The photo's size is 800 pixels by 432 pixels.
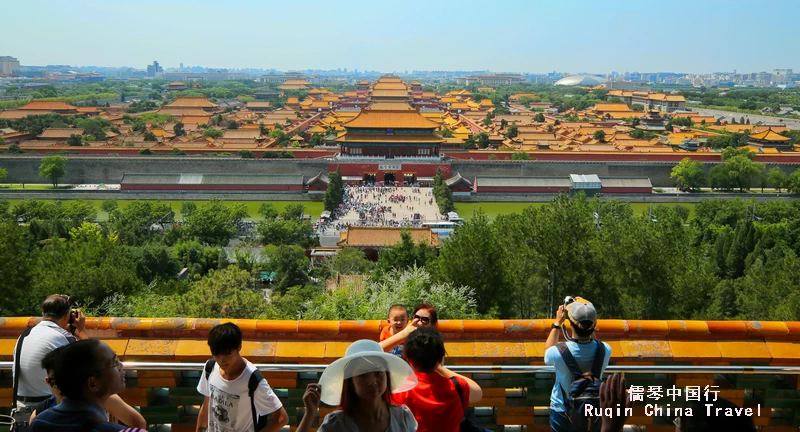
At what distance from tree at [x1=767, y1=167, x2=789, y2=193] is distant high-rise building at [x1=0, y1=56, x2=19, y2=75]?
476 feet

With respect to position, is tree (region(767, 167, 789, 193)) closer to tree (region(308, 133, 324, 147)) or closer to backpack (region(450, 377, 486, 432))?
tree (region(308, 133, 324, 147))

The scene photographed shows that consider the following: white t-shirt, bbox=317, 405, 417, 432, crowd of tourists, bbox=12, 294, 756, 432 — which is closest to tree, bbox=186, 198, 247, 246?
crowd of tourists, bbox=12, 294, 756, 432

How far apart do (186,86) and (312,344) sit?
9888cm

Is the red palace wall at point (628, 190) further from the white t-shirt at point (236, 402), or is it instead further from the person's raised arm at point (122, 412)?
the person's raised arm at point (122, 412)

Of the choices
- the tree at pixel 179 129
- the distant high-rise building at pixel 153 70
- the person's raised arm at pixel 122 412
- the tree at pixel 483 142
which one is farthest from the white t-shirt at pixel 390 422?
the distant high-rise building at pixel 153 70

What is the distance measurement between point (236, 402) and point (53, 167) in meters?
27.4

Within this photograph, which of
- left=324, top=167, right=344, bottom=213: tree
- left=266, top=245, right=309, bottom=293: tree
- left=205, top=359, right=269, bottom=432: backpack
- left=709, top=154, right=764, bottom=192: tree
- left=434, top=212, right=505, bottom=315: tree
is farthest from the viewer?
left=709, top=154, right=764, bottom=192: tree

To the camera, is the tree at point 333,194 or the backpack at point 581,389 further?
the tree at point 333,194

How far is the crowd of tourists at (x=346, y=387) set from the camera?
205 cm

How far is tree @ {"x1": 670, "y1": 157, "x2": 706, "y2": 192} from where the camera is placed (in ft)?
88.6

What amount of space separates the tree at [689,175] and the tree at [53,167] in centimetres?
2425

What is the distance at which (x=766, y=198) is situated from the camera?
25797 mm

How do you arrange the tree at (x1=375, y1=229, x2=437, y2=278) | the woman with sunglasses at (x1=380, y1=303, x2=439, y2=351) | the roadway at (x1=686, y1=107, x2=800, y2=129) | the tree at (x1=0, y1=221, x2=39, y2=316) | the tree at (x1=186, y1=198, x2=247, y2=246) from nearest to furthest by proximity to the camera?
the woman with sunglasses at (x1=380, y1=303, x2=439, y2=351)
the tree at (x1=0, y1=221, x2=39, y2=316)
the tree at (x1=375, y1=229, x2=437, y2=278)
the tree at (x1=186, y1=198, x2=247, y2=246)
the roadway at (x1=686, y1=107, x2=800, y2=129)

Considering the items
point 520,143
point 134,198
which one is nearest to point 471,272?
point 134,198
